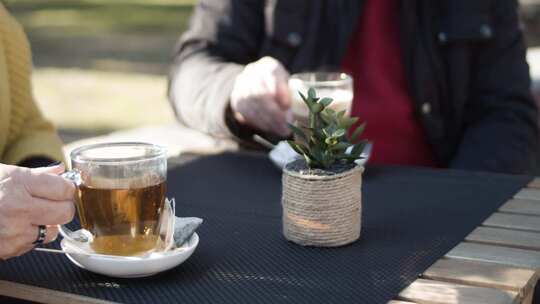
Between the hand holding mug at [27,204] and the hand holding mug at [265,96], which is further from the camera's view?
the hand holding mug at [265,96]

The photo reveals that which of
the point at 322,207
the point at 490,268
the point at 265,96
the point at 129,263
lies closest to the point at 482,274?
the point at 490,268

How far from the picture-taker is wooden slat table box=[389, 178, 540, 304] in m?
1.15

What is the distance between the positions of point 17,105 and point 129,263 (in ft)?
2.82

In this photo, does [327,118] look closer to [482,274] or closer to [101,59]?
[482,274]

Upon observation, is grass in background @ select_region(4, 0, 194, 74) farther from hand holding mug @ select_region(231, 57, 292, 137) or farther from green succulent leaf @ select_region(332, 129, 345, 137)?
green succulent leaf @ select_region(332, 129, 345, 137)

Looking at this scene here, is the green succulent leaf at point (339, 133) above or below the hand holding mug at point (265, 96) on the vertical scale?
above

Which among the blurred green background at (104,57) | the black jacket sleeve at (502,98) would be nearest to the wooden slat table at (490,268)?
the black jacket sleeve at (502,98)

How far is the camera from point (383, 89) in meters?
2.35

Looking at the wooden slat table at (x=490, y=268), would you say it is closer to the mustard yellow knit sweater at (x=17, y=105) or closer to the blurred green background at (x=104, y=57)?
the mustard yellow knit sweater at (x=17, y=105)

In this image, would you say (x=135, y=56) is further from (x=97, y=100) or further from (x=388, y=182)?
(x=388, y=182)

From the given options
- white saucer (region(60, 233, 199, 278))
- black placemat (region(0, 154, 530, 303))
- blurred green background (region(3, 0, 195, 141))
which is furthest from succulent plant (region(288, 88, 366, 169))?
blurred green background (region(3, 0, 195, 141))

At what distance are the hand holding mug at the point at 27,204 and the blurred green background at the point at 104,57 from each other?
34.3 inches

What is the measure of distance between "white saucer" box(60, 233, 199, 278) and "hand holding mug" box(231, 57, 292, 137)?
644mm

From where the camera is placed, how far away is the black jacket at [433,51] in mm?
2311
